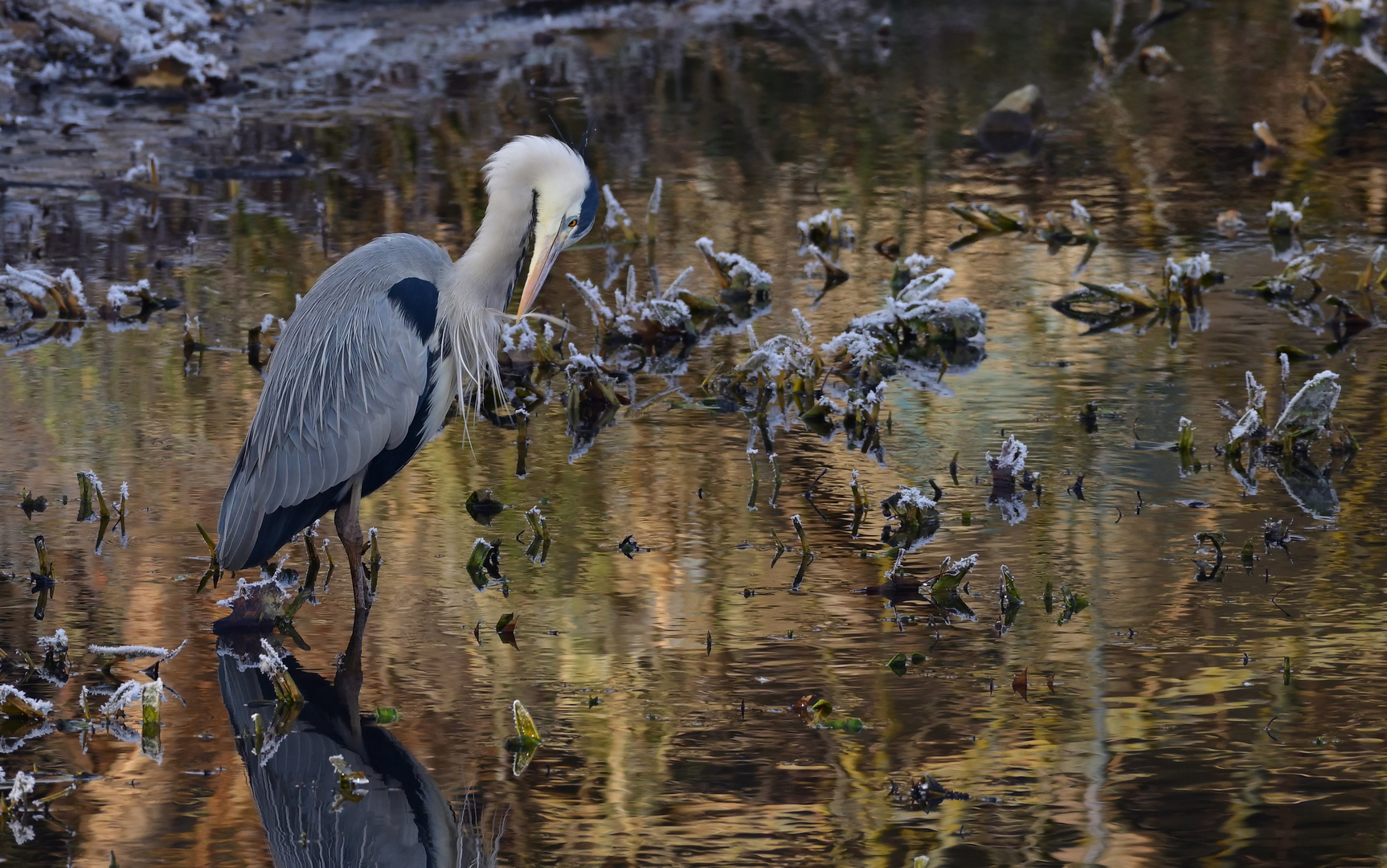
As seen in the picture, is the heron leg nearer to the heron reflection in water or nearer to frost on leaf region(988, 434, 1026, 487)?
the heron reflection in water

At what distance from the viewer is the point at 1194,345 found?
9.17 m

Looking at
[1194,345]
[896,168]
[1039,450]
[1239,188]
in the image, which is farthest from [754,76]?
[1039,450]

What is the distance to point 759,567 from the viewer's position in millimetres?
6527

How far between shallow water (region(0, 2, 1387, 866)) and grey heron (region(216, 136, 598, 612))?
35cm

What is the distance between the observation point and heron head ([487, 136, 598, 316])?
20.4 feet

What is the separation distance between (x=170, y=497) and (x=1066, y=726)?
3642 millimetres

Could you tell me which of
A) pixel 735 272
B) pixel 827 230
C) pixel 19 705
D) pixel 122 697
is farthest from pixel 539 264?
pixel 827 230

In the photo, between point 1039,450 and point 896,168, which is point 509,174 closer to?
point 1039,450

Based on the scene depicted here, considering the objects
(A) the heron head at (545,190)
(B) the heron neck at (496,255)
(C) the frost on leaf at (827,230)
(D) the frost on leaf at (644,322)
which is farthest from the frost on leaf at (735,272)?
(A) the heron head at (545,190)

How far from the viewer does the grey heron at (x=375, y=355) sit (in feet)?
20.1

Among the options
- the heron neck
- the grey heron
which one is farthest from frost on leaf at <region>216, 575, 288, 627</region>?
the heron neck

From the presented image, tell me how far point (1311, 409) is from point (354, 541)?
3661 millimetres

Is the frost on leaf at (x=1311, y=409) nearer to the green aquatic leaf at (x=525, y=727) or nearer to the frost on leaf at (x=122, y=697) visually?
the green aquatic leaf at (x=525, y=727)

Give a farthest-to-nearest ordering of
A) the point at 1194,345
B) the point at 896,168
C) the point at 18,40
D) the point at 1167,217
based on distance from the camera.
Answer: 1. the point at 18,40
2. the point at 896,168
3. the point at 1167,217
4. the point at 1194,345
